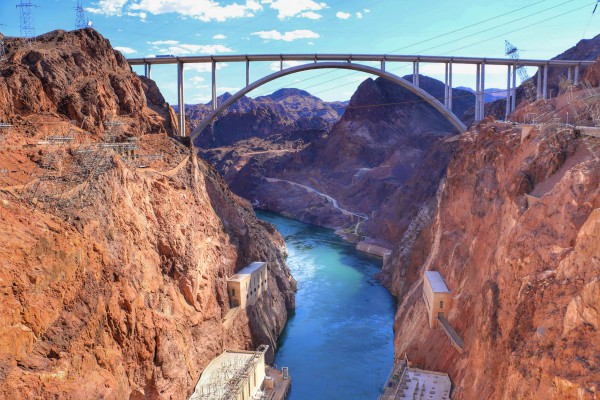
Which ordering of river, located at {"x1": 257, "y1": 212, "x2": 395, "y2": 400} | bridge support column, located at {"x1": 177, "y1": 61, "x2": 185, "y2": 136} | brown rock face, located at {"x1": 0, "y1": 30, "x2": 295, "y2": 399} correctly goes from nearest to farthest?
brown rock face, located at {"x1": 0, "y1": 30, "x2": 295, "y2": 399} → river, located at {"x1": 257, "y1": 212, "x2": 395, "y2": 400} → bridge support column, located at {"x1": 177, "y1": 61, "x2": 185, "y2": 136}

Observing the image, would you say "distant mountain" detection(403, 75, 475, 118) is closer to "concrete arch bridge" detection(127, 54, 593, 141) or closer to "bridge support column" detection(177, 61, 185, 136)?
"concrete arch bridge" detection(127, 54, 593, 141)

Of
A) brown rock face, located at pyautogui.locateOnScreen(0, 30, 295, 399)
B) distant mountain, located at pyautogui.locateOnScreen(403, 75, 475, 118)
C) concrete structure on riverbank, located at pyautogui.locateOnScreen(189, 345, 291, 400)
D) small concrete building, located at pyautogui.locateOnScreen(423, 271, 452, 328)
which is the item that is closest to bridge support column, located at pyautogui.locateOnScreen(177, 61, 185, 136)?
brown rock face, located at pyautogui.locateOnScreen(0, 30, 295, 399)

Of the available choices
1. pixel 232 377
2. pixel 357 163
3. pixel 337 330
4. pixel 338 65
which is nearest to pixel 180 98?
pixel 338 65

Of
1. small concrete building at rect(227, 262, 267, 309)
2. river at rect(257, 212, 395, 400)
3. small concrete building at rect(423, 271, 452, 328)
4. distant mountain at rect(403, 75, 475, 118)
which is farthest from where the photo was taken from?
distant mountain at rect(403, 75, 475, 118)

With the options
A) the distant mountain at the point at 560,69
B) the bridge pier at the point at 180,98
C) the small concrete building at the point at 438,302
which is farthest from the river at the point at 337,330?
the distant mountain at the point at 560,69

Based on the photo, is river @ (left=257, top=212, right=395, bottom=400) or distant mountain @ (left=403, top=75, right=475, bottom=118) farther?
distant mountain @ (left=403, top=75, right=475, bottom=118)

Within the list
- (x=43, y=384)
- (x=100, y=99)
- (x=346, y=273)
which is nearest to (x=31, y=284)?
(x=43, y=384)
